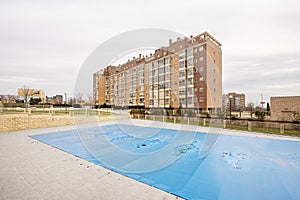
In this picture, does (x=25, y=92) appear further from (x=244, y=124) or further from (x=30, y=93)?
(x=244, y=124)

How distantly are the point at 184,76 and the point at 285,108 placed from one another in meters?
12.9

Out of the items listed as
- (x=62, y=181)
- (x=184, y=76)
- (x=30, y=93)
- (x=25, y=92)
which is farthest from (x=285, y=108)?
(x=25, y=92)

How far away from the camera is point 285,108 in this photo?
11.2 meters

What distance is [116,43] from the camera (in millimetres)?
6762

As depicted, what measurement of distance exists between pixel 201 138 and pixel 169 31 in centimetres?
603

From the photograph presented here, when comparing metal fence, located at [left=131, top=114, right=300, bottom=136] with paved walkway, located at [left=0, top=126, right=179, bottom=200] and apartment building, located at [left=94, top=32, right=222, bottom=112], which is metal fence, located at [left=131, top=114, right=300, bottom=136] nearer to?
apartment building, located at [left=94, top=32, right=222, bottom=112]

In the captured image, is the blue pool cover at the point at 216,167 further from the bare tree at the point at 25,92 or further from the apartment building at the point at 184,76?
the bare tree at the point at 25,92

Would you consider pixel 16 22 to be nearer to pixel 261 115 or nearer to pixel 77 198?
pixel 77 198

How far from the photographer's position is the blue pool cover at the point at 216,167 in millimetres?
3117

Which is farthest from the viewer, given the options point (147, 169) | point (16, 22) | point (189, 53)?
point (189, 53)

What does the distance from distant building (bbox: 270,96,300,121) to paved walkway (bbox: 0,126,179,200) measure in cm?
1276

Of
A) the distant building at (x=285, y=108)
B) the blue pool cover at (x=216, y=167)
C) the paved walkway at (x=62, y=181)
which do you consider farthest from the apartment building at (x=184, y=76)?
the paved walkway at (x=62, y=181)

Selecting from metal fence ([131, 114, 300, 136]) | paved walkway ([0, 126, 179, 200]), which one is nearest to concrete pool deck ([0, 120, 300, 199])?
paved walkway ([0, 126, 179, 200])

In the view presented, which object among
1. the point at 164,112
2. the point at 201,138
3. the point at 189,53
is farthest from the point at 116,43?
the point at 189,53
